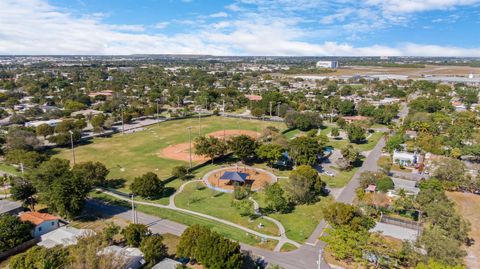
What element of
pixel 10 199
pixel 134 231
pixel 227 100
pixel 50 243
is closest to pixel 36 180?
pixel 10 199

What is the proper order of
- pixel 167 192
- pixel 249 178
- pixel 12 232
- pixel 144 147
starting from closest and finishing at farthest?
pixel 12 232, pixel 167 192, pixel 249 178, pixel 144 147

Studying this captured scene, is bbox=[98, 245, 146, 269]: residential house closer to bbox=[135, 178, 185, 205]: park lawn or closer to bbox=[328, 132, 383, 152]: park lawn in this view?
bbox=[135, 178, 185, 205]: park lawn

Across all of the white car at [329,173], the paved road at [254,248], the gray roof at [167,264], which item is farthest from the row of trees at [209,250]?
the white car at [329,173]

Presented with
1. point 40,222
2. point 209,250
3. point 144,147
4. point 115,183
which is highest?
point 209,250

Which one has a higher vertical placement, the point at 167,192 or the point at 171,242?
the point at 167,192

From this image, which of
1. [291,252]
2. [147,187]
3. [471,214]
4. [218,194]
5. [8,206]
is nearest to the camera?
[291,252]

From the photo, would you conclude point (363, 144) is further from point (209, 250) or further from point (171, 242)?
point (209, 250)

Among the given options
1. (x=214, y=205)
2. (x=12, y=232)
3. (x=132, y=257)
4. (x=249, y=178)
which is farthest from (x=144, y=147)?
(x=132, y=257)
